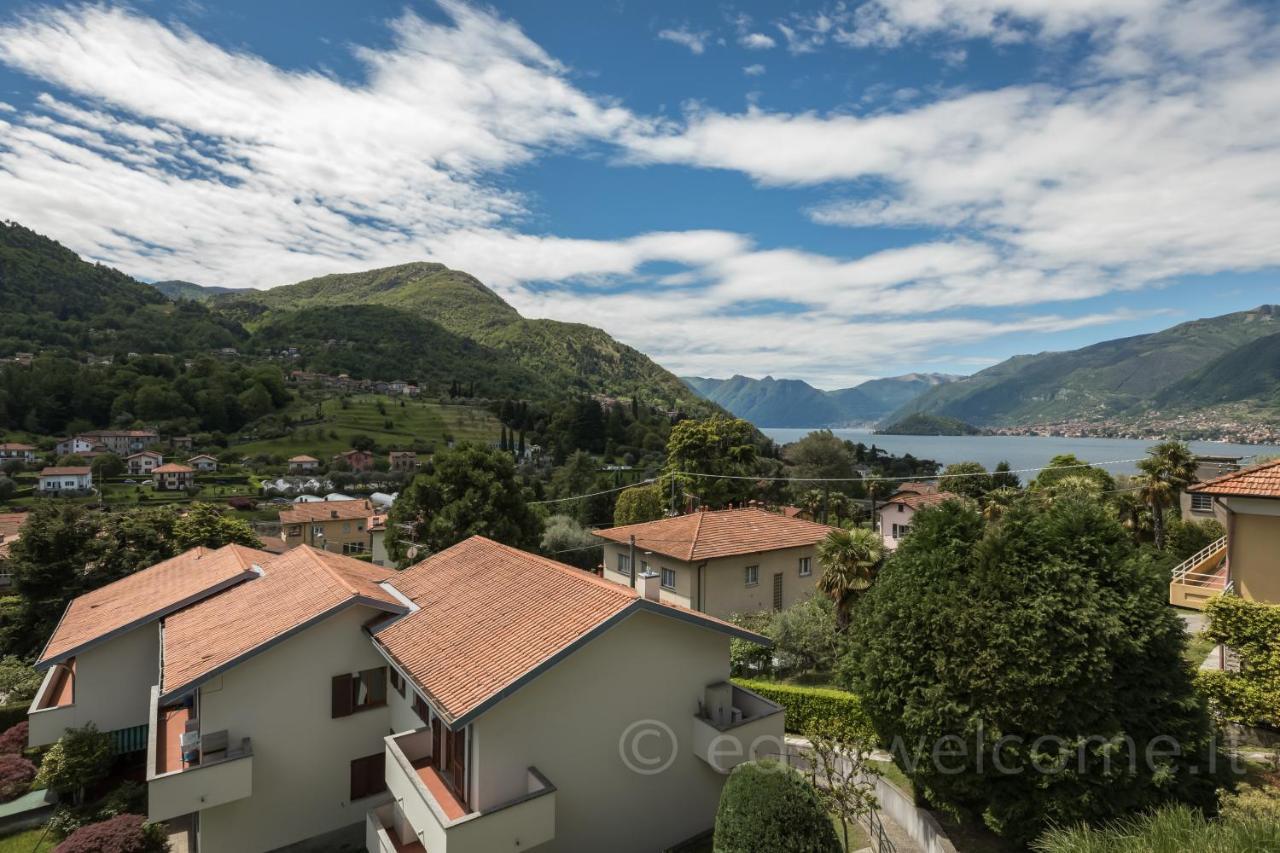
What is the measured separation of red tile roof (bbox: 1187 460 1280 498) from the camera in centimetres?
1390

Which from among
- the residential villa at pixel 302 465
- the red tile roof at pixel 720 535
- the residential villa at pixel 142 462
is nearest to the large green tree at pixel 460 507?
the red tile roof at pixel 720 535

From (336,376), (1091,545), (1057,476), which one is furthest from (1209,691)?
(336,376)

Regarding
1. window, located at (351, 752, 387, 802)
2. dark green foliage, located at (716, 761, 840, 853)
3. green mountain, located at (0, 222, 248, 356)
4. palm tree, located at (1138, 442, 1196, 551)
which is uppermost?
green mountain, located at (0, 222, 248, 356)

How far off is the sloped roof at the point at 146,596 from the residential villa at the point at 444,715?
30 centimetres

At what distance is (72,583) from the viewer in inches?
1014

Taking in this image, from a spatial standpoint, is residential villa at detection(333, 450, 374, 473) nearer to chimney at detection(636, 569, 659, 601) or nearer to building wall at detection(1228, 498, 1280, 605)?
chimney at detection(636, 569, 659, 601)

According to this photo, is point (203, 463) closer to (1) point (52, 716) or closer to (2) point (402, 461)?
(2) point (402, 461)

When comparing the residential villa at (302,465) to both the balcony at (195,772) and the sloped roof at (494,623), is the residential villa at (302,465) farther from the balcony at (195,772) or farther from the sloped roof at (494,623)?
the balcony at (195,772)

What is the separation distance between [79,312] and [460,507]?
190219 mm

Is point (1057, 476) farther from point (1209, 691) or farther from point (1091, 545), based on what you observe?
point (1091, 545)

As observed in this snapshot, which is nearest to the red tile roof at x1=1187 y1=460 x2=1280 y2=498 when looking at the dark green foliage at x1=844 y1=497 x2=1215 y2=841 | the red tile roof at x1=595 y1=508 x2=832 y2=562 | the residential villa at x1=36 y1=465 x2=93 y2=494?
the dark green foliage at x1=844 y1=497 x2=1215 y2=841

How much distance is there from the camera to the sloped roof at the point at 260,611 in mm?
12773

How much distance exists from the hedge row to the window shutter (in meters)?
10.1

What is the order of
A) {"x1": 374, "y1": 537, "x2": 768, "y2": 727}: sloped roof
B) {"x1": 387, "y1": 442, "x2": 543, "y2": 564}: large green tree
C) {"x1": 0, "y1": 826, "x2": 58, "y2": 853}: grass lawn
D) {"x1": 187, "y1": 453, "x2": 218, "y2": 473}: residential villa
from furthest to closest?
{"x1": 187, "y1": 453, "x2": 218, "y2": 473}: residential villa → {"x1": 387, "y1": 442, "x2": 543, "y2": 564}: large green tree → {"x1": 0, "y1": 826, "x2": 58, "y2": 853}: grass lawn → {"x1": 374, "y1": 537, "x2": 768, "y2": 727}: sloped roof
